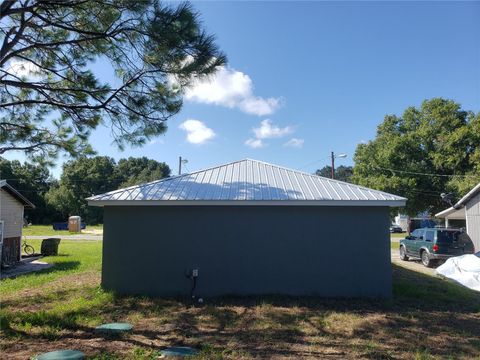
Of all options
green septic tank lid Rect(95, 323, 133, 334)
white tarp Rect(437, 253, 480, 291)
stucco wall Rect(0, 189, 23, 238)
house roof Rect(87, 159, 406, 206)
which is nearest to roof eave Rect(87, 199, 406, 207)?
house roof Rect(87, 159, 406, 206)

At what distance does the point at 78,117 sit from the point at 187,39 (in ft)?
11.0

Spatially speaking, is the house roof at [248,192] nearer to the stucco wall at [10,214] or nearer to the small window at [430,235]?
the small window at [430,235]

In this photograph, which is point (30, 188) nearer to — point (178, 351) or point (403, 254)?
point (403, 254)

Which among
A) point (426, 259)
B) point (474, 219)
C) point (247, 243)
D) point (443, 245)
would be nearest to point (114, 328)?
point (247, 243)

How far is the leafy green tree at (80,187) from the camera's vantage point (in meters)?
56.8

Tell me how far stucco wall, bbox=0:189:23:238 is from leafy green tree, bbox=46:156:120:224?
126ft

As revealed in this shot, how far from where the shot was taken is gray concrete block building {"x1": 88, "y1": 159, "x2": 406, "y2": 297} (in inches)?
383

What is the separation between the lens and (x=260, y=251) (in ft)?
32.3

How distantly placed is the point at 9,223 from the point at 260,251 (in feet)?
42.0

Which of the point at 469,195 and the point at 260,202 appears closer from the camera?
Result: the point at 260,202

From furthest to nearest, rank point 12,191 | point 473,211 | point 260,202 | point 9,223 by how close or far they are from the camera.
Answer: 1. point 473,211
2. point 12,191
3. point 9,223
4. point 260,202

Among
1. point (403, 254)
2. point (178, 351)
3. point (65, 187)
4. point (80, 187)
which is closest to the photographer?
point (178, 351)

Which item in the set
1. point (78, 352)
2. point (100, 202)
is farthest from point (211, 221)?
point (78, 352)

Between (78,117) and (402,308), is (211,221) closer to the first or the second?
(78,117)
